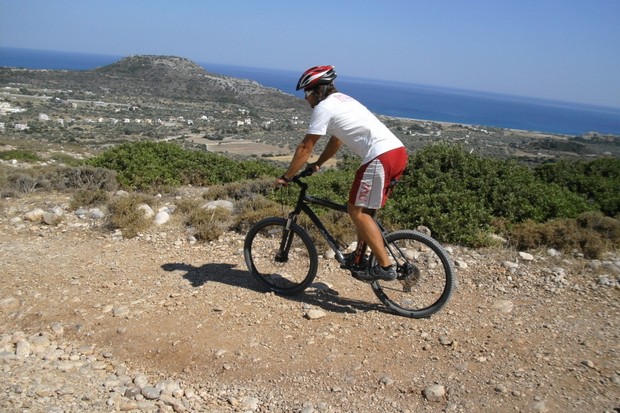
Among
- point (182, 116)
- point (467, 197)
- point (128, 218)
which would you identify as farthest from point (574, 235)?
point (182, 116)

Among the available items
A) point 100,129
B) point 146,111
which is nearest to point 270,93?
point 146,111

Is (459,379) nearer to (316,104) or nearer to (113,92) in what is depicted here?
(316,104)

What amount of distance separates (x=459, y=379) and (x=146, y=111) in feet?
216

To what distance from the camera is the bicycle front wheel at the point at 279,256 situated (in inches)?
193

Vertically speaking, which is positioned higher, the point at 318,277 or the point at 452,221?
the point at 452,221

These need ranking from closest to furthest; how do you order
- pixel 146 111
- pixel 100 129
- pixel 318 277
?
pixel 318 277
pixel 100 129
pixel 146 111

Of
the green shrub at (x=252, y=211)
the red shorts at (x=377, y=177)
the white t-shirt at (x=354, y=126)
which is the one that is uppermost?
the white t-shirt at (x=354, y=126)

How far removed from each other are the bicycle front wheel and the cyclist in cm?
90

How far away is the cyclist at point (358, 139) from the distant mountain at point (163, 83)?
71389mm

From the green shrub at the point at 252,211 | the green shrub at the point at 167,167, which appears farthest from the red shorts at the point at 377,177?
the green shrub at the point at 167,167

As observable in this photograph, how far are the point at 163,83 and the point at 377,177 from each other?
285 ft

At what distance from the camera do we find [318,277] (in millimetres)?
5395

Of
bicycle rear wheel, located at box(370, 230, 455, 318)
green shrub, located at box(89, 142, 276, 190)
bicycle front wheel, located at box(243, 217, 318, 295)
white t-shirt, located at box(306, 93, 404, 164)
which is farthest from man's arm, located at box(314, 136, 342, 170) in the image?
green shrub, located at box(89, 142, 276, 190)

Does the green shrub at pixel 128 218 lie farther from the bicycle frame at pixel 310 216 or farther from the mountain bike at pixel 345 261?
the bicycle frame at pixel 310 216
